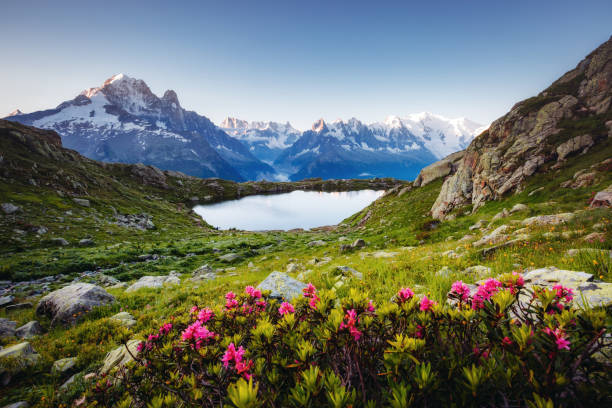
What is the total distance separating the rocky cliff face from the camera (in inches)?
851

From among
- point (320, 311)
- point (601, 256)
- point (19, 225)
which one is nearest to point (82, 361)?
point (320, 311)

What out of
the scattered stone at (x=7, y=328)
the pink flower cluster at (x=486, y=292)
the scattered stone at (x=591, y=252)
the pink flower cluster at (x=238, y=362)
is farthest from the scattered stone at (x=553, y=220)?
the scattered stone at (x=7, y=328)

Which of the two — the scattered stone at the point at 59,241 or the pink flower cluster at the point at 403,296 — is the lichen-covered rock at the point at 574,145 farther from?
the scattered stone at the point at 59,241

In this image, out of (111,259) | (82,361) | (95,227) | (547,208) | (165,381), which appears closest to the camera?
(165,381)

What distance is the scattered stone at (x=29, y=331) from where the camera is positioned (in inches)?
255

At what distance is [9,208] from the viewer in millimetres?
26781

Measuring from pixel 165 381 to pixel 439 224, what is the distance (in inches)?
900

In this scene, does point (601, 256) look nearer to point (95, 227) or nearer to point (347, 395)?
point (347, 395)

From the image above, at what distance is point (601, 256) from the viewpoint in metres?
5.28

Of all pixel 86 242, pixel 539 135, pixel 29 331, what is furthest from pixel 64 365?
pixel 539 135

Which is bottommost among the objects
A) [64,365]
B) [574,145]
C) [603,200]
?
[64,365]

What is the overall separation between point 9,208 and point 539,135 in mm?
58724

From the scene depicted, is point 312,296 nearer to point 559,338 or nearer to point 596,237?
point 559,338

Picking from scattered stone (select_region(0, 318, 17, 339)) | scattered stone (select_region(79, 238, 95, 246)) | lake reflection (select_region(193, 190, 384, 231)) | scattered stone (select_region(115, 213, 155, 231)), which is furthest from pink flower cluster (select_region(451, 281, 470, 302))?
lake reflection (select_region(193, 190, 384, 231))
